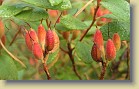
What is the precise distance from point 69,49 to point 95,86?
151 millimetres

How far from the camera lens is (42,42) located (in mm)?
765

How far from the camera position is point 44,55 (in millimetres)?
760

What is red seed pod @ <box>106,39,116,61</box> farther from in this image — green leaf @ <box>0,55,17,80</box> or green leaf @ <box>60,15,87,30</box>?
green leaf @ <box>0,55,17,80</box>

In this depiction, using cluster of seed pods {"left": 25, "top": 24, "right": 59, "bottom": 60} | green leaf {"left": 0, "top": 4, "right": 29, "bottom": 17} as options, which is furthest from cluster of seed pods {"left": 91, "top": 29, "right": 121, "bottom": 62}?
green leaf {"left": 0, "top": 4, "right": 29, "bottom": 17}

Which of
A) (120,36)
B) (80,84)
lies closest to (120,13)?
(120,36)

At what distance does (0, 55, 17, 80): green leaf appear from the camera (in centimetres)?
86

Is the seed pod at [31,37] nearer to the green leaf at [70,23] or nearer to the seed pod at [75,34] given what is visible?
the green leaf at [70,23]

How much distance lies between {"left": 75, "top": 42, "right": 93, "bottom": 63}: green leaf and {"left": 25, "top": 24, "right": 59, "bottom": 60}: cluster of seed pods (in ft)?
0.39

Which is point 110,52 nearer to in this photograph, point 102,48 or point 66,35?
point 102,48

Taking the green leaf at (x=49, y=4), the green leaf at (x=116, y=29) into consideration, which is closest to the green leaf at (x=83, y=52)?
the green leaf at (x=116, y=29)

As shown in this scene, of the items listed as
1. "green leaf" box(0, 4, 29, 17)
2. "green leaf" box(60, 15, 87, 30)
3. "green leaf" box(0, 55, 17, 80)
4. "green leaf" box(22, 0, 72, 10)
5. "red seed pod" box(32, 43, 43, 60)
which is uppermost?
"green leaf" box(22, 0, 72, 10)

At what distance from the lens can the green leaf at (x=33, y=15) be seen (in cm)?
76

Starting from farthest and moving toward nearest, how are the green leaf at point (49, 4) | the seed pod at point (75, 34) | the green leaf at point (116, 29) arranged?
the seed pod at point (75, 34) → the green leaf at point (116, 29) → the green leaf at point (49, 4)

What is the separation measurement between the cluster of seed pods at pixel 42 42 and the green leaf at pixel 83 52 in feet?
0.39
